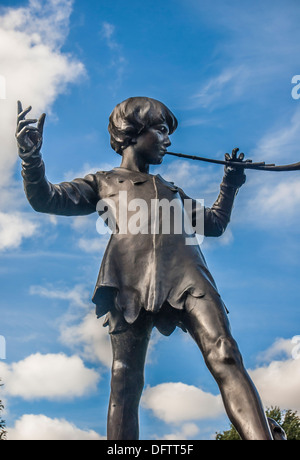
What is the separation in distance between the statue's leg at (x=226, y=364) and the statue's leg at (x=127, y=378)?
469 mm

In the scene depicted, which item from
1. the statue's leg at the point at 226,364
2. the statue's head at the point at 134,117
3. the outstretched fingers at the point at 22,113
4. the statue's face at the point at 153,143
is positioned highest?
the statue's head at the point at 134,117

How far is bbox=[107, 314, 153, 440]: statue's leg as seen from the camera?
5562 mm

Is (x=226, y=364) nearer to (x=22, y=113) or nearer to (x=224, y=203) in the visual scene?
(x=224, y=203)

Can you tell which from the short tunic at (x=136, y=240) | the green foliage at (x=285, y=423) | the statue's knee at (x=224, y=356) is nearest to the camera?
the statue's knee at (x=224, y=356)

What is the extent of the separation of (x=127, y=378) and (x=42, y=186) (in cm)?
182

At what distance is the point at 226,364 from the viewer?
515 centimetres

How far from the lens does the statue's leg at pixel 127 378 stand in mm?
5562

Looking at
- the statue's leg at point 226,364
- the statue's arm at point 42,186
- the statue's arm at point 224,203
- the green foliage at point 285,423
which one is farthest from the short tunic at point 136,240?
the green foliage at point 285,423

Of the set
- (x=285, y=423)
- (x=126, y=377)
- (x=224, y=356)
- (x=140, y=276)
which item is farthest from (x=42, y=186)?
(x=285, y=423)

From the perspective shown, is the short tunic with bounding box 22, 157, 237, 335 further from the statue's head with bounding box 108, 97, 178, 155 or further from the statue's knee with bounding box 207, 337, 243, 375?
the statue's knee with bounding box 207, 337, 243, 375

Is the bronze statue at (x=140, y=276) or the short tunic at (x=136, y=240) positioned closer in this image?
the bronze statue at (x=140, y=276)

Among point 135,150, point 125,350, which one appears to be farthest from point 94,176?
point 125,350

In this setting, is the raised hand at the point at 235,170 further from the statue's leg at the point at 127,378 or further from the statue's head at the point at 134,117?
the statue's leg at the point at 127,378
